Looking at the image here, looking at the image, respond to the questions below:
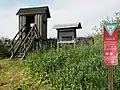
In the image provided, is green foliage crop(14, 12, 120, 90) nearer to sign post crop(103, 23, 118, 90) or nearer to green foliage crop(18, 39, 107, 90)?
green foliage crop(18, 39, 107, 90)

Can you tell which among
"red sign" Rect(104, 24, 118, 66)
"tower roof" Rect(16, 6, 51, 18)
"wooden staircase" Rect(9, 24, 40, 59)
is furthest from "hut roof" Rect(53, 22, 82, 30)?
"red sign" Rect(104, 24, 118, 66)

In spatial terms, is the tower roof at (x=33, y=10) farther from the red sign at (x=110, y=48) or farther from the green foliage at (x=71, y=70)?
the red sign at (x=110, y=48)

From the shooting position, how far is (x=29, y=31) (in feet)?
60.0

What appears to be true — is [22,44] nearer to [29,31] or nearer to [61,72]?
[29,31]

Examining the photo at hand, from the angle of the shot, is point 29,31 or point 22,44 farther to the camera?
point 29,31

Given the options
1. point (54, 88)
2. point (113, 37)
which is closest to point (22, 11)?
point (54, 88)

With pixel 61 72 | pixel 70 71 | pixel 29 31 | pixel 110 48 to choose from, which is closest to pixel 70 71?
pixel 70 71

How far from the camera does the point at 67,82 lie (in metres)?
8.36

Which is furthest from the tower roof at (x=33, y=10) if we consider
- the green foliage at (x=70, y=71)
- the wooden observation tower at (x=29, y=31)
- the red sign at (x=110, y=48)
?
the red sign at (x=110, y=48)

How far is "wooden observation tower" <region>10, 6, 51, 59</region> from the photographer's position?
642 inches

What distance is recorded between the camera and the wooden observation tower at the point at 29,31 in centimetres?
1630

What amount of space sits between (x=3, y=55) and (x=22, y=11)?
510 centimetres

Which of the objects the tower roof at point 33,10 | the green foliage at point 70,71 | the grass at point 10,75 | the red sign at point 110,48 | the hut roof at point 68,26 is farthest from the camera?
the hut roof at point 68,26

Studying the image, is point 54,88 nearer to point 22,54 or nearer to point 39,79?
point 39,79
